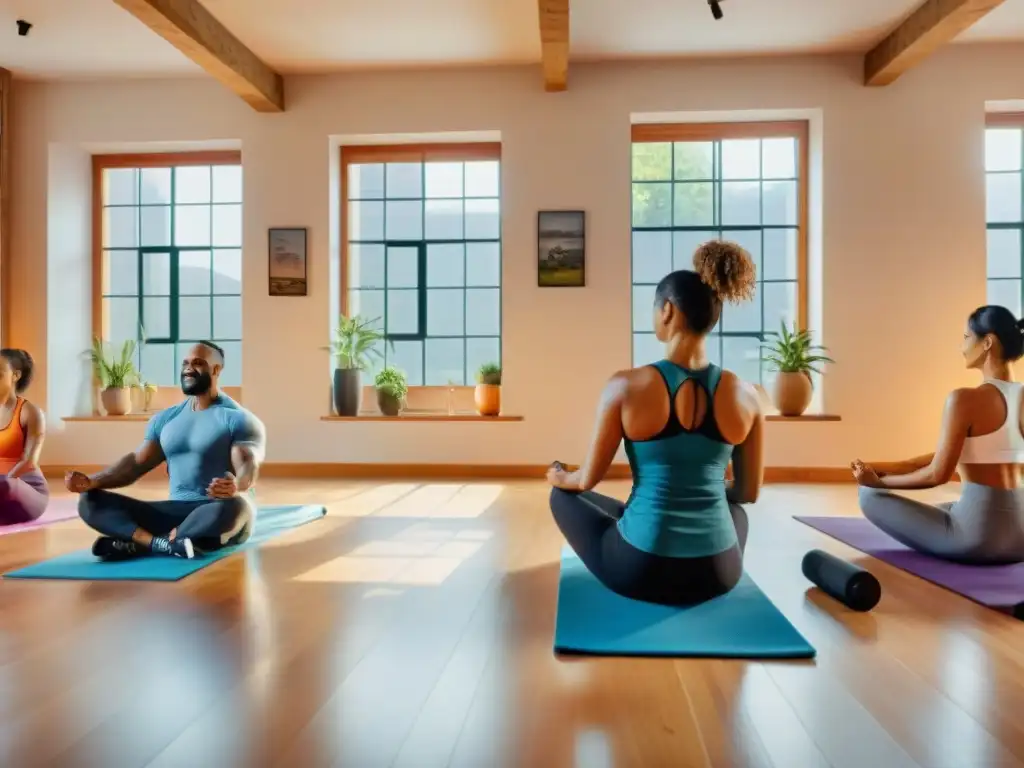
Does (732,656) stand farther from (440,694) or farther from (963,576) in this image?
(963,576)

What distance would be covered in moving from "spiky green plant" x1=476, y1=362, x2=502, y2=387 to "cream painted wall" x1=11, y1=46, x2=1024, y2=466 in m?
0.14

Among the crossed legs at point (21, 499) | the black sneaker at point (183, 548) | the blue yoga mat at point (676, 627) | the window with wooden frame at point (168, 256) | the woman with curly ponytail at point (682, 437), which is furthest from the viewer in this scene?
the window with wooden frame at point (168, 256)

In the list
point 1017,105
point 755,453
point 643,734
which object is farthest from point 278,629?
point 1017,105

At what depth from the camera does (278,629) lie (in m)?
2.31

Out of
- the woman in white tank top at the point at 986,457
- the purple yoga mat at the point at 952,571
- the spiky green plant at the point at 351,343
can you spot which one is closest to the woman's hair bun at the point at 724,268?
the woman in white tank top at the point at 986,457

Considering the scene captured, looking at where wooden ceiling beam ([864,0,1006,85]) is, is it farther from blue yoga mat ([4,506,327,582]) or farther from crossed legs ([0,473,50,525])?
crossed legs ([0,473,50,525])

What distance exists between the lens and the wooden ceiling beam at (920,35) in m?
4.79

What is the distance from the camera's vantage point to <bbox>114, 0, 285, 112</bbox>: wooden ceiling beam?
474cm

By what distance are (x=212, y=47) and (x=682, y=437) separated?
4713mm

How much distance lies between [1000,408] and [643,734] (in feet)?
7.28

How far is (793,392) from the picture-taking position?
601cm

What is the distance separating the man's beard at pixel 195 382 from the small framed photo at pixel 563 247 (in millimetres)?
3409

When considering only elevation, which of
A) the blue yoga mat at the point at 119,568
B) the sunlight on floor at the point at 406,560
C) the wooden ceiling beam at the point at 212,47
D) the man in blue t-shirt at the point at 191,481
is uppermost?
the wooden ceiling beam at the point at 212,47

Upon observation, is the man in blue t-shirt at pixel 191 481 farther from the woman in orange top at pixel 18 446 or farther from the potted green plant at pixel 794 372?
the potted green plant at pixel 794 372
